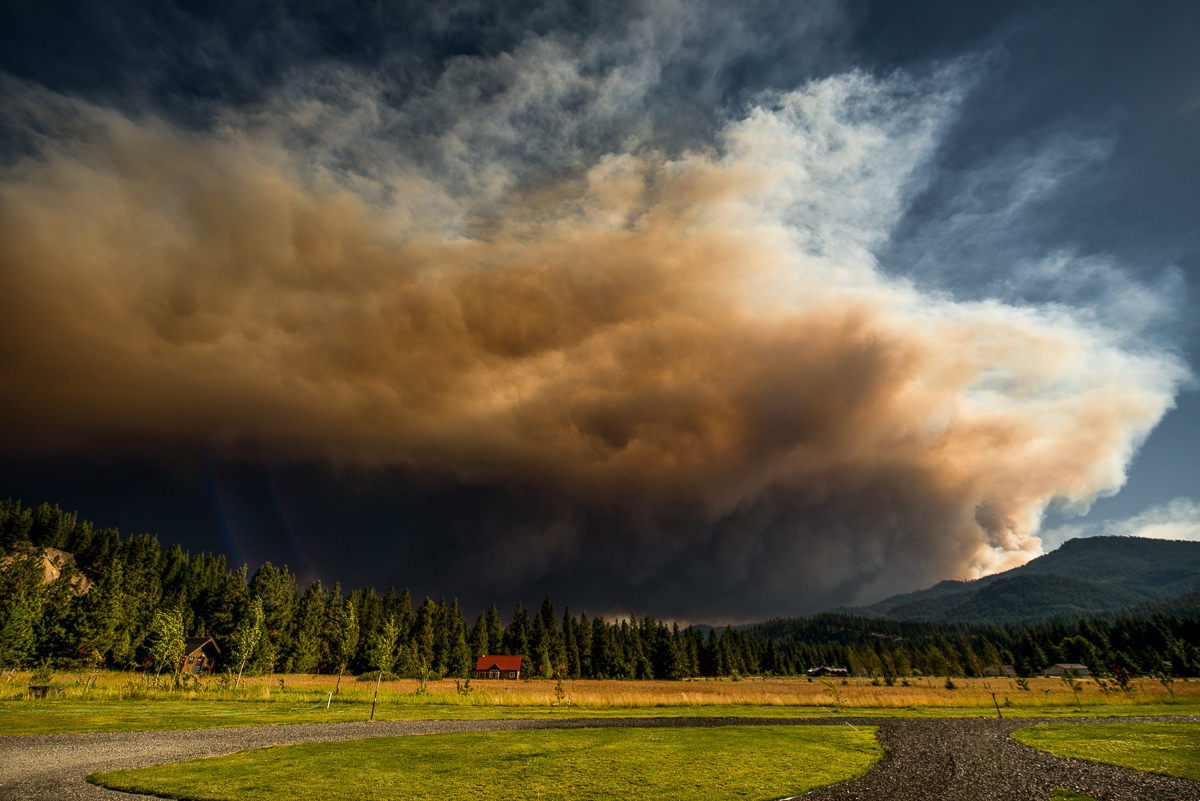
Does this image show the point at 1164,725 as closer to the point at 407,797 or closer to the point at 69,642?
the point at 407,797

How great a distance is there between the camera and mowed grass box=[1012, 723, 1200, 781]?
20.6 metres

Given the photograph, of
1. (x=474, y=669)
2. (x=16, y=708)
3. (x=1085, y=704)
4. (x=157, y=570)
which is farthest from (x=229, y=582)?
(x=1085, y=704)

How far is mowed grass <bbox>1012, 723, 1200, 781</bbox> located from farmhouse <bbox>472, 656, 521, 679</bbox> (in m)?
107

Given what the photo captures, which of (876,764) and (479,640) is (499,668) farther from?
(876,764)

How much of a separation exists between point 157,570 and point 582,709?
11614cm

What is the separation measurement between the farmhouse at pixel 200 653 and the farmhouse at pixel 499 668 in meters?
52.3

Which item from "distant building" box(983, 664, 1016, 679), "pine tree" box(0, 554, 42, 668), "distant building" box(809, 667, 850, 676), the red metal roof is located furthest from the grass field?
"distant building" box(983, 664, 1016, 679)

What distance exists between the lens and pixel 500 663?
123812mm

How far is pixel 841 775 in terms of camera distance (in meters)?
18.8

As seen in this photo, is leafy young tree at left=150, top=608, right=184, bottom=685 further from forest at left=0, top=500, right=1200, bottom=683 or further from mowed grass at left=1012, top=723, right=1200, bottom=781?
mowed grass at left=1012, top=723, right=1200, bottom=781

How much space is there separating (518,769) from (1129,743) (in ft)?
94.7

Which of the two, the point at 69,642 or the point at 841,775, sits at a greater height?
the point at 69,642

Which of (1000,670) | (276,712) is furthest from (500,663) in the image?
(1000,670)

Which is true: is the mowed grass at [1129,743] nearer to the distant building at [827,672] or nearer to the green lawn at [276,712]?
the green lawn at [276,712]
